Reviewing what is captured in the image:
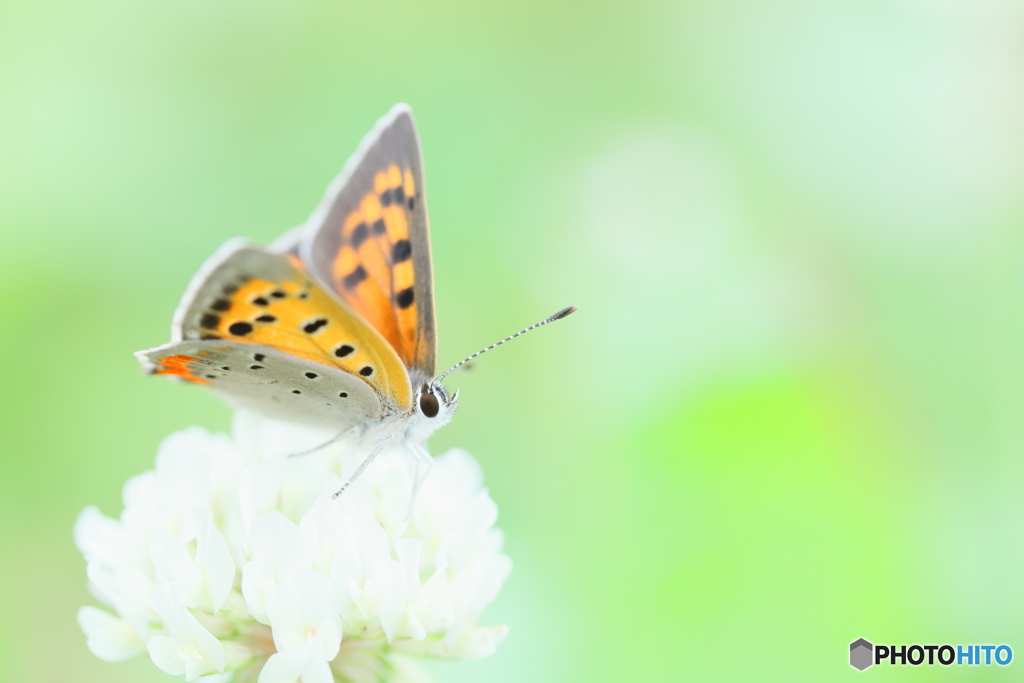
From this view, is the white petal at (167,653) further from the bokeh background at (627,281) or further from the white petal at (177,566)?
the bokeh background at (627,281)

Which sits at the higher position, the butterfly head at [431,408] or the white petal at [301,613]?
the butterfly head at [431,408]

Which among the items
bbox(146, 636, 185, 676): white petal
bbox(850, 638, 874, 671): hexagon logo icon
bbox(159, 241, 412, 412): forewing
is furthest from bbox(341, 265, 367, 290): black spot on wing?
bbox(850, 638, 874, 671): hexagon logo icon

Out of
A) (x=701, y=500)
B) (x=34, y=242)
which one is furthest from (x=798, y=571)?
(x=34, y=242)

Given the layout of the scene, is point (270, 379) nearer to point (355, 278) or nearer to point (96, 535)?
point (355, 278)

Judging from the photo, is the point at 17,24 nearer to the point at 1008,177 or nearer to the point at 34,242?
the point at 34,242

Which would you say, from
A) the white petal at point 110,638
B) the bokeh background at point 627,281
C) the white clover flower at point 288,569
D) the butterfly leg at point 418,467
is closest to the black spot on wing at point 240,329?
the white clover flower at point 288,569

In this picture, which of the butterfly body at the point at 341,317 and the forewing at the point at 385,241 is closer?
the butterfly body at the point at 341,317

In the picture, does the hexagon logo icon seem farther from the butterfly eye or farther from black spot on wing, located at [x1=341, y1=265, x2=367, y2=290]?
black spot on wing, located at [x1=341, y1=265, x2=367, y2=290]
